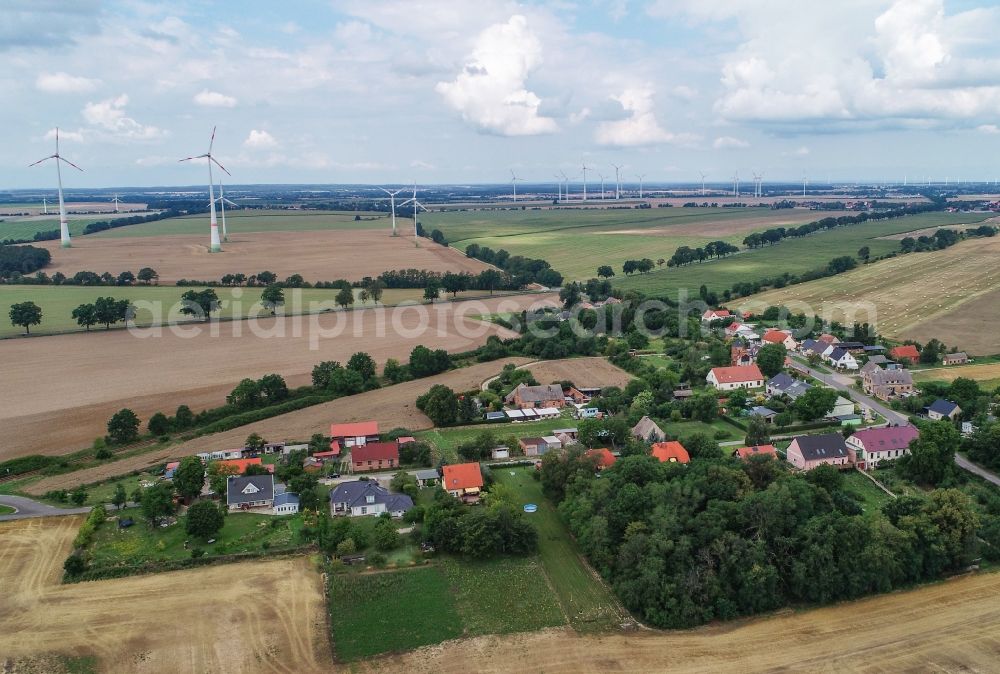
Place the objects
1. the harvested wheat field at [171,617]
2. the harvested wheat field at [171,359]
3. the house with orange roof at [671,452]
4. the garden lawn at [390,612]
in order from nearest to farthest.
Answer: the harvested wheat field at [171,617] < the garden lawn at [390,612] < the house with orange roof at [671,452] < the harvested wheat field at [171,359]

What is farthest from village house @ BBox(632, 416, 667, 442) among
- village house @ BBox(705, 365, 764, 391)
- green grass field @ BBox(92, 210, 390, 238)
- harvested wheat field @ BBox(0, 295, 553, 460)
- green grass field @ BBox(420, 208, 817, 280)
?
green grass field @ BBox(92, 210, 390, 238)

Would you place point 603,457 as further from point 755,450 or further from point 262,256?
point 262,256

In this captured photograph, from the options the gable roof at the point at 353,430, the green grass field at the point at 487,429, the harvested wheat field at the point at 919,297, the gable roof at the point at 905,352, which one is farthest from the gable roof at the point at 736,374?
the gable roof at the point at 353,430

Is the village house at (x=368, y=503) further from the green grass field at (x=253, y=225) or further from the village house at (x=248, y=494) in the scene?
the green grass field at (x=253, y=225)

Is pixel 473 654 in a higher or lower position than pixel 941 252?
lower

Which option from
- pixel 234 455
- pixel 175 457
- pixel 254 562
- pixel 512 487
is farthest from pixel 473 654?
pixel 175 457

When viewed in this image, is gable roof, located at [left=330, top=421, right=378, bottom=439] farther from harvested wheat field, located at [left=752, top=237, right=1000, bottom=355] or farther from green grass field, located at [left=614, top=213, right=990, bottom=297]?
green grass field, located at [left=614, top=213, right=990, bottom=297]

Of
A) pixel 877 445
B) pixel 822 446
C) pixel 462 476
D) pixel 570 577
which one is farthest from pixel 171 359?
pixel 877 445

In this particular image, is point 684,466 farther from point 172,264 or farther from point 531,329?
point 172,264
